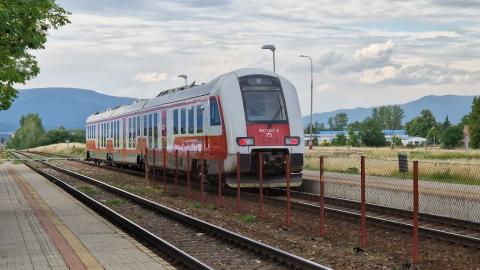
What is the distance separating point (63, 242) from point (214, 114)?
380 inches

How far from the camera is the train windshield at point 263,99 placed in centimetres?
2044

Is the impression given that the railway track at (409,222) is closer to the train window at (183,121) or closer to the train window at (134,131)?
the train window at (183,121)

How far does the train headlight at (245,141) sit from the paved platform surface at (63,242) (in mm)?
4683

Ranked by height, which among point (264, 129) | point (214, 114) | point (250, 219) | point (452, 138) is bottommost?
point (250, 219)

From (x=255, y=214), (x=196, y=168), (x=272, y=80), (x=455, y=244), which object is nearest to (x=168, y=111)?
(x=196, y=168)

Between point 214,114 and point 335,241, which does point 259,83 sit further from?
point 335,241

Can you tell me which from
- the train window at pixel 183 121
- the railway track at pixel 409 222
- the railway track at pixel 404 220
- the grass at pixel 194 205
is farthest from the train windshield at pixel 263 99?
the train window at pixel 183 121

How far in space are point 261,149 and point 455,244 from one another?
920 cm

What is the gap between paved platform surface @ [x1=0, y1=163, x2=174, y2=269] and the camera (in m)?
9.60

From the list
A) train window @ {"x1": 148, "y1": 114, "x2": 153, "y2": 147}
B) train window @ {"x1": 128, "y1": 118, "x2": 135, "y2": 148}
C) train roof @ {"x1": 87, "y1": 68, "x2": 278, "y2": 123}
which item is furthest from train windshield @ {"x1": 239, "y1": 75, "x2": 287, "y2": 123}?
train window @ {"x1": 128, "y1": 118, "x2": 135, "y2": 148}

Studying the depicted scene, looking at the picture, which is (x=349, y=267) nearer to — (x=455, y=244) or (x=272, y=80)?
(x=455, y=244)

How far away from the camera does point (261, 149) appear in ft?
66.3

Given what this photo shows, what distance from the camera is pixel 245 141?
65.3 ft

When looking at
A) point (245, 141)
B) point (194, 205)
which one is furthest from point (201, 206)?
point (245, 141)
